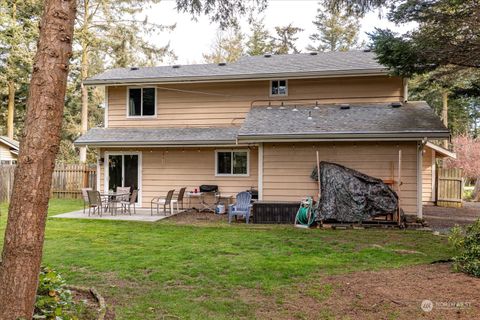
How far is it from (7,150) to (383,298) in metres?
22.5

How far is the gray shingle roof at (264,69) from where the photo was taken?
491 inches

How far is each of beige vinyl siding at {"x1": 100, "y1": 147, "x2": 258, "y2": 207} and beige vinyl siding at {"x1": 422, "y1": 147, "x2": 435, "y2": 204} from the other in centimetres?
756

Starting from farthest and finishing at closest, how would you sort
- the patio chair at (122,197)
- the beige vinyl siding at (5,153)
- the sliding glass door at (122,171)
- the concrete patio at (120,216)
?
the beige vinyl siding at (5,153), the sliding glass door at (122,171), the patio chair at (122,197), the concrete patio at (120,216)

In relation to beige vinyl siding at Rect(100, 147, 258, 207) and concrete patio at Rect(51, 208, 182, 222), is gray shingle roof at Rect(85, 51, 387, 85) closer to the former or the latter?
beige vinyl siding at Rect(100, 147, 258, 207)

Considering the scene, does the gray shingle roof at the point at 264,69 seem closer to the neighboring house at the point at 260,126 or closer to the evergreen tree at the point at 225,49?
the neighboring house at the point at 260,126

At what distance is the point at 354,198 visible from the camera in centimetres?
1000

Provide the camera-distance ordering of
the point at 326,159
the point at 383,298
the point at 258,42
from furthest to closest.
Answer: the point at 258,42, the point at 326,159, the point at 383,298

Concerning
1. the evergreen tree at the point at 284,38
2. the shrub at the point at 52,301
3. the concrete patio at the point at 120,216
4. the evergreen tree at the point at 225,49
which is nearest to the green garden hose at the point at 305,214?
the concrete patio at the point at 120,216

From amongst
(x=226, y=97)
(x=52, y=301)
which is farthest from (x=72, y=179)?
(x=52, y=301)

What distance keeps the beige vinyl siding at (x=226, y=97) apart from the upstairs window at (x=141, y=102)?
0.65ft

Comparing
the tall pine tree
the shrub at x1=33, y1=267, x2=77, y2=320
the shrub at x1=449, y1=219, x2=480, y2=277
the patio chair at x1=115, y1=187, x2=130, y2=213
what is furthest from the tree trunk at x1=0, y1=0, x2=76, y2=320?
the tall pine tree

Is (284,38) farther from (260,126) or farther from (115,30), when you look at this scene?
(260,126)

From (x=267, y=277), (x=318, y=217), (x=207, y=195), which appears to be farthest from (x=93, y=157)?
(x=267, y=277)

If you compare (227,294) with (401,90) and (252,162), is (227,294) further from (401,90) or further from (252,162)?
(401,90)
